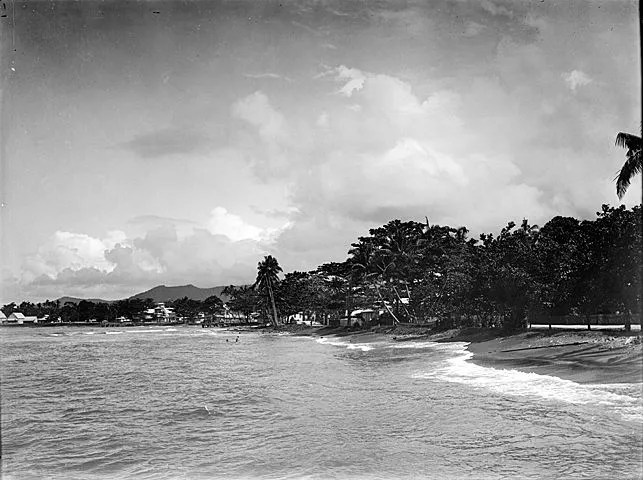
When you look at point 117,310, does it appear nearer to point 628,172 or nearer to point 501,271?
point 501,271

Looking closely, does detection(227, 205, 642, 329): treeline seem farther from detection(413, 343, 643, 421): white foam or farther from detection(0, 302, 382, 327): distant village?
detection(0, 302, 382, 327): distant village

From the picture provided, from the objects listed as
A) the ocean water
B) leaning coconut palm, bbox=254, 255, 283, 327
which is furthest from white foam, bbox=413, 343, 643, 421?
leaning coconut palm, bbox=254, 255, 283, 327

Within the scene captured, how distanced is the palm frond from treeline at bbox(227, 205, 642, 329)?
149 inches

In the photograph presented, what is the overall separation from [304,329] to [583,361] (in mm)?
69123

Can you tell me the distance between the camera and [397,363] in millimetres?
26859

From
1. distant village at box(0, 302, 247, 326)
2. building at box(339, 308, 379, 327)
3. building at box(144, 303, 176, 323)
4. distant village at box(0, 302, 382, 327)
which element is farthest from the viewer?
building at box(144, 303, 176, 323)

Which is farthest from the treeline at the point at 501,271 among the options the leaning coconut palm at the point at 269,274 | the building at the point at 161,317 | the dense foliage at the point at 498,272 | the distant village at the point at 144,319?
the building at the point at 161,317

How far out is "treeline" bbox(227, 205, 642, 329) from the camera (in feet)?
80.8

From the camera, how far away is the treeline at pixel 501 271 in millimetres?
24628

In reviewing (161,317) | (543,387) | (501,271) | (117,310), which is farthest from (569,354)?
(161,317)

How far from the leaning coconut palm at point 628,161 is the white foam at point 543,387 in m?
5.91

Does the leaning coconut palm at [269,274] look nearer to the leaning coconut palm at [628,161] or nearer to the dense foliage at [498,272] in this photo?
the dense foliage at [498,272]

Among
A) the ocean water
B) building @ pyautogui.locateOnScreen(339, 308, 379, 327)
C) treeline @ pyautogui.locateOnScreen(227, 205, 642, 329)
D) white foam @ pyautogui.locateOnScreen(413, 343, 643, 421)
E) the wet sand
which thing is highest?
treeline @ pyautogui.locateOnScreen(227, 205, 642, 329)

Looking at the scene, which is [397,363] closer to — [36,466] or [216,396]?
[216,396]
